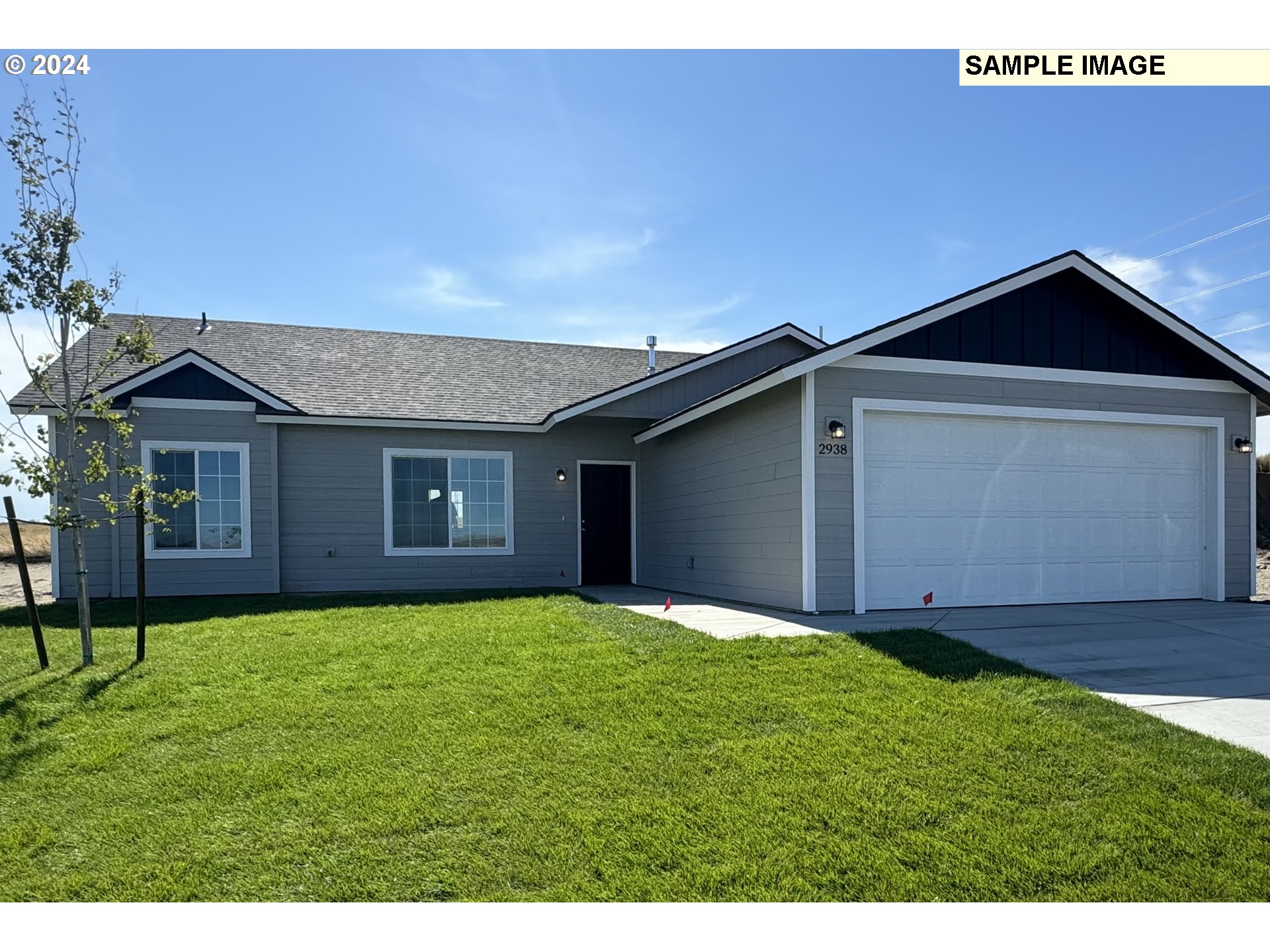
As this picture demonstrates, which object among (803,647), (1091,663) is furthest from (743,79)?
(1091,663)

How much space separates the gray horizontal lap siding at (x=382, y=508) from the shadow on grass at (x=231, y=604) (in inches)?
21.7

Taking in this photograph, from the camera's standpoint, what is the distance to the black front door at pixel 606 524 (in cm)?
1403

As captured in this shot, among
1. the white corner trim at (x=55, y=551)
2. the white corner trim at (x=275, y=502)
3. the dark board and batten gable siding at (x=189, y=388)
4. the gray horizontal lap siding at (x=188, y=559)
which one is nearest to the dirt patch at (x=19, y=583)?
the white corner trim at (x=55, y=551)

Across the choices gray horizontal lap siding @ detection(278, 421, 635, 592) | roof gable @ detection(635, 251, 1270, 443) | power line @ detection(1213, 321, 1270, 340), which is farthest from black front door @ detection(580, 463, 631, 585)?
power line @ detection(1213, 321, 1270, 340)

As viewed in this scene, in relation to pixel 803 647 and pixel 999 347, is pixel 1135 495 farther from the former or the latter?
pixel 803 647

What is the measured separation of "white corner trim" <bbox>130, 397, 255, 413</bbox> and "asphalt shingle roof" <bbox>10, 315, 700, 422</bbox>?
51 cm

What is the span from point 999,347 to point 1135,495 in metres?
2.73

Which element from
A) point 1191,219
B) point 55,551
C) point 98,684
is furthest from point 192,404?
point 1191,219

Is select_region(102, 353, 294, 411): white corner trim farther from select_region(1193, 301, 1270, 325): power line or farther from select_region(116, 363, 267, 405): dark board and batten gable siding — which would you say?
select_region(1193, 301, 1270, 325): power line

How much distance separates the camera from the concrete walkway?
5.31 metres

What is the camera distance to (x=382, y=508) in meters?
12.8

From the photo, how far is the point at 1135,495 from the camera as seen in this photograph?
33.5 ft

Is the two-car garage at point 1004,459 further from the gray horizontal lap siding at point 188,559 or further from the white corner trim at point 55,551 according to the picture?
the white corner trim at point 55,551

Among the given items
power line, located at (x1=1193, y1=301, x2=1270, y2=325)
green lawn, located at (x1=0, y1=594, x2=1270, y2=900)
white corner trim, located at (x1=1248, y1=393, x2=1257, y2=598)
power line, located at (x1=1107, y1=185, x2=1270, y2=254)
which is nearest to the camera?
green lawn, located at (x1=0, y1=594, x2=1270, y2=900)
